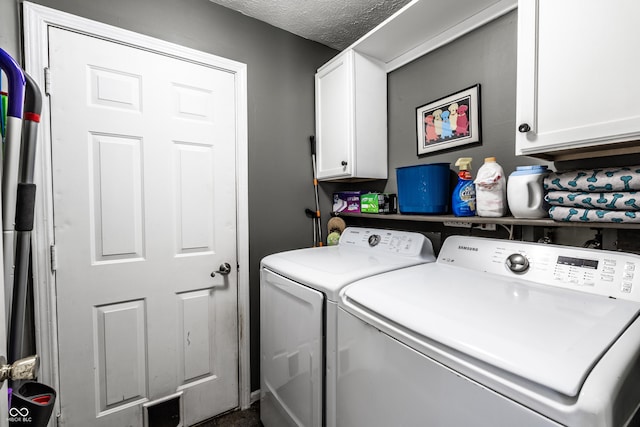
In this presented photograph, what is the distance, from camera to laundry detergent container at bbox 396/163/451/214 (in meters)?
1.59

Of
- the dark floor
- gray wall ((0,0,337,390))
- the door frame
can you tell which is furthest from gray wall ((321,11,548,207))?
the dark floor

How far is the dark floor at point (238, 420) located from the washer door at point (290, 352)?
121mm

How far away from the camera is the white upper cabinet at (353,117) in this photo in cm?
191

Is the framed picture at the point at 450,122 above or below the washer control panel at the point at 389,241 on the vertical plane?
above

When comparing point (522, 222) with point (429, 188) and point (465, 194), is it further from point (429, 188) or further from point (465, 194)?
point (429, 188)

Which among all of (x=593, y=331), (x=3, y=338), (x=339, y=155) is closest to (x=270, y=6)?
→ (x=339, y=155)

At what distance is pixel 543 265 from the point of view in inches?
43.5

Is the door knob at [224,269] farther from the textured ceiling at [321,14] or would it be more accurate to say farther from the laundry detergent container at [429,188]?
the textured ceiling at [321,14]

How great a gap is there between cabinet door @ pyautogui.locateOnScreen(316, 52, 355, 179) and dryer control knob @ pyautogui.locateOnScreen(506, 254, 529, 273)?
1036 millimetres

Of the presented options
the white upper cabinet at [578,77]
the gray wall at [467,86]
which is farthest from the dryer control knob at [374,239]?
the white upper cabinet at [578,77]

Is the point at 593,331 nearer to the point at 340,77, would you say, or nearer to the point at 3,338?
the point at 3,338

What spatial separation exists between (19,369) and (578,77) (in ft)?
5.65

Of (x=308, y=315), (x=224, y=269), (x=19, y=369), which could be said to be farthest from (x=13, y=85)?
(x=224, y=269)

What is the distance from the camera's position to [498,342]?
2.26 ft
